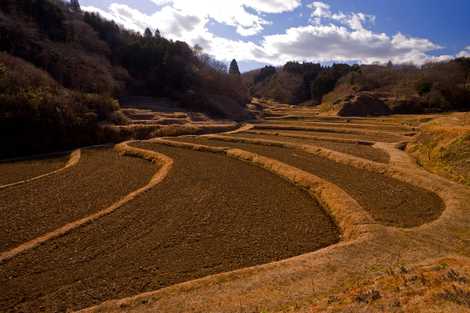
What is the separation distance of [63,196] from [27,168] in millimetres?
9126

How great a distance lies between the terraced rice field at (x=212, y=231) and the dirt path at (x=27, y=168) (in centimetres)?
26

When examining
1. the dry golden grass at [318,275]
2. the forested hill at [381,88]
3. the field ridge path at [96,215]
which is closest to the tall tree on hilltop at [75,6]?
the forested hill at [381,88]

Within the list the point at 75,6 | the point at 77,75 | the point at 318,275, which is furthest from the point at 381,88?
the point at 75,6

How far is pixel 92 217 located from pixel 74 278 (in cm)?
396

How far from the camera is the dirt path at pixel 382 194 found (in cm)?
1303

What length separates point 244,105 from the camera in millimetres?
73625

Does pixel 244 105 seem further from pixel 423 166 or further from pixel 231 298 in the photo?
pixel 231 298

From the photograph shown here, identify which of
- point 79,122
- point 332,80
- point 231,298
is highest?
point 332,80

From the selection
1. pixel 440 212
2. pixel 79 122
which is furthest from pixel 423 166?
pixel 79 122

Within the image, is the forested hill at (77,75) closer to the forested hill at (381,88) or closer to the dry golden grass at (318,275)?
the dry golden grass at (318,275)

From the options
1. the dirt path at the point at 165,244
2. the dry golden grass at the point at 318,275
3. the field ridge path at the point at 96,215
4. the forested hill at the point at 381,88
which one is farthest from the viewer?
the forested hill at the point at 381,88

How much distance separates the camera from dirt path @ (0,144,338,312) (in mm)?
8453

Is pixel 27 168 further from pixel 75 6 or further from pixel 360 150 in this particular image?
pixel 75 6

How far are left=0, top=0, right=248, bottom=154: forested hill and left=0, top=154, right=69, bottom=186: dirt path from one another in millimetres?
4481
